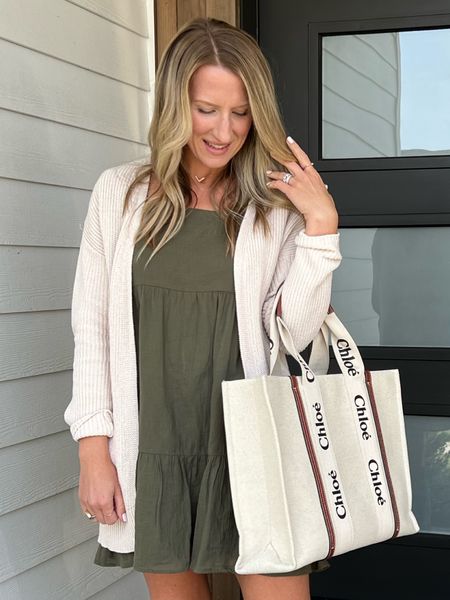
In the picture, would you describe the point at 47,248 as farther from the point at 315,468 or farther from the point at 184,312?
the point at 315,468

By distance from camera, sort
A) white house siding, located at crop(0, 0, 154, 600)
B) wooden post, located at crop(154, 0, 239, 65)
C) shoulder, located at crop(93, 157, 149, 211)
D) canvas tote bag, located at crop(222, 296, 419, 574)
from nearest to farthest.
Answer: canvas tote bag, located at crop(222, 296, 419, 574), shoulder, located at crop(93, 157, 149, 211), white house siding, located at crop(0, 0, 154, 600), wooden post, located at crop(154, 0, 239, 65)

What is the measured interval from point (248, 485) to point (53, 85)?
1.18m

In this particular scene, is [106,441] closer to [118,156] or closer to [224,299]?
[224,299]

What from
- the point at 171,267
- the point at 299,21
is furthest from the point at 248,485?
the point at 299,21

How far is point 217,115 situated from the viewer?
1872 mm

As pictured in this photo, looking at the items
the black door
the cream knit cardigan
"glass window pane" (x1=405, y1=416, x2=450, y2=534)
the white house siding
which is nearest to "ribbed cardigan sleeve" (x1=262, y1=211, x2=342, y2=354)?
the cream knit cardigan

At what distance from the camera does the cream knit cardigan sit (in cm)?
187

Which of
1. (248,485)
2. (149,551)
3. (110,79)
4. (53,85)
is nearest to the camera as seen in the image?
(248,485)

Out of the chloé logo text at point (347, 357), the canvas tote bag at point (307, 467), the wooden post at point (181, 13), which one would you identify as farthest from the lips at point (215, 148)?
the wooden post at point (181, 13)

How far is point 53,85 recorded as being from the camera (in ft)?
7.65

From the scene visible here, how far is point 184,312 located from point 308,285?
26 cm

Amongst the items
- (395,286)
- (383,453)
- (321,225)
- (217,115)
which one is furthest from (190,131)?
(395,286)

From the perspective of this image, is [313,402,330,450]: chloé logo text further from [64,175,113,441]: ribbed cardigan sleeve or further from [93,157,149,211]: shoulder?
[93,157,149,211]: shoulder

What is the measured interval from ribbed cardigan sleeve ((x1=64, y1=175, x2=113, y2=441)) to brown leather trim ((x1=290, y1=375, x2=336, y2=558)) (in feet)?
1.31
